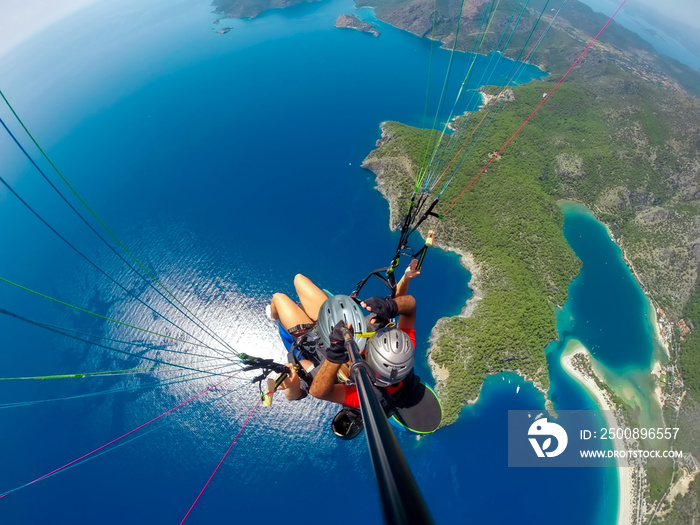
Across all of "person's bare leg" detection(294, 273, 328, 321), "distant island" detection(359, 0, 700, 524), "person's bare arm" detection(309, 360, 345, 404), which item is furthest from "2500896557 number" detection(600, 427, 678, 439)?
"person's bare arm" detection(309, 360, 345, 404)

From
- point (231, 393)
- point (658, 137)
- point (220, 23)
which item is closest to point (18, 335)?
point (231, 393)

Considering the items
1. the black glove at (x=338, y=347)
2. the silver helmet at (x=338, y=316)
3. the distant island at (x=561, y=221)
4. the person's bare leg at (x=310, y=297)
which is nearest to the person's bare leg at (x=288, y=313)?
the person's bare leg at (x=310, y=297)

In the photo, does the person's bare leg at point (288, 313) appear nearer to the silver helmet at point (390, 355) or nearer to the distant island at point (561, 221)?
the silver helmet at point (390, 355)

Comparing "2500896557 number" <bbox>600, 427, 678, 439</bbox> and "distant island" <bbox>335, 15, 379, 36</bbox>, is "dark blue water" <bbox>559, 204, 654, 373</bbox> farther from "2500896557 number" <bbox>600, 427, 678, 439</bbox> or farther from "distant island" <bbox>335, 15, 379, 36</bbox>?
"distant island" <bbox>335, 15, 379, 36</bbox>

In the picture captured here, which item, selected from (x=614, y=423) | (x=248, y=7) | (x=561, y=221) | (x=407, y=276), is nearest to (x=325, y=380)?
(x=407, y=276)

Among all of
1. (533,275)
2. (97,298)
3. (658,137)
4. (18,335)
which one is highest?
(658,137)

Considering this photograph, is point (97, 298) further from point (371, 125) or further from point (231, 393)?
point (371, 125)
